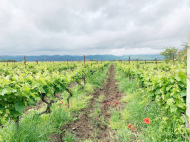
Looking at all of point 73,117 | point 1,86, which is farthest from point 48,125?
point 1,86

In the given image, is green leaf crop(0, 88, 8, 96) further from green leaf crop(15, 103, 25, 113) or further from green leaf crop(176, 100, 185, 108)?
green leaf crop(176, 100, 185, 108)

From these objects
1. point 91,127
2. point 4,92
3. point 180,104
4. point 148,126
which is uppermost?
point 4,92

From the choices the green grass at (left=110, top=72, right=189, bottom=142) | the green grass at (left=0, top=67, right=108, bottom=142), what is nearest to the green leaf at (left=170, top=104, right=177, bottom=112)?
the green grass at (left=110, top=72, right=189, bottom=142)

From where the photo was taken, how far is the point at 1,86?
2.09 metres

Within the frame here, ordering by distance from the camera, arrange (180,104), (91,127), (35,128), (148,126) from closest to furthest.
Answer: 1. (180,104)
2. (35,128)
3. (148,126)
4. (91,127)

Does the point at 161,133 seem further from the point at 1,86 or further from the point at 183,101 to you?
the point at 1,86

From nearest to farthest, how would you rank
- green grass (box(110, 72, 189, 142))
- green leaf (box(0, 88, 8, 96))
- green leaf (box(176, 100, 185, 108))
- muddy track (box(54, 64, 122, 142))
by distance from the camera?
green leaf (box(0, 88, 8, 96)) → green leaf (box(176, 100, 185, 108)) → green grass (box(110, 72, 189, 142)) → muddy track (box(54, 64, 122, 142))

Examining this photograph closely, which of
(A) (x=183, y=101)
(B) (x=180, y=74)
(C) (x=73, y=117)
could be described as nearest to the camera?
(A) (x=183, y=101)

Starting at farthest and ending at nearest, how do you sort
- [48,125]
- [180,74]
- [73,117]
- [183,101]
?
[73,117]
[48,125]
[180,74]
[183,101]

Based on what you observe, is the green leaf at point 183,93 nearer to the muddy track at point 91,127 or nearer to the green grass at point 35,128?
the muddy track at point 91,127

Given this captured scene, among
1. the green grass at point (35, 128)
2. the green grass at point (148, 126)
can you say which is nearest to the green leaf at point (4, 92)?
the green grass at point (35, 128)

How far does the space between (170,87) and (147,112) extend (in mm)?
1355

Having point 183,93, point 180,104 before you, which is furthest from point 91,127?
point 183,93

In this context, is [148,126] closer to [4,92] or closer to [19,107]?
[19,107]
